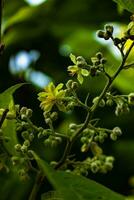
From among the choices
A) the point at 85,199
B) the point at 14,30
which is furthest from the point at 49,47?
the point at 85,199

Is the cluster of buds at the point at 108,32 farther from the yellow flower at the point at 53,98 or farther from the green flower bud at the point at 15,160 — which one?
the green flower bud at the point at 15,160

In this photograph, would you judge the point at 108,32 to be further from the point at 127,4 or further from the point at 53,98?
the point at 53,98

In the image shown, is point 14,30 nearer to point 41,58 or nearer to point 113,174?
point 41,58

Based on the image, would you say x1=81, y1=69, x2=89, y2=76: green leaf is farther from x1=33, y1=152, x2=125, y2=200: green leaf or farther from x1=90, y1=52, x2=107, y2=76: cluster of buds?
x1=33, y1=152, x2=125, y2=200: green leaf

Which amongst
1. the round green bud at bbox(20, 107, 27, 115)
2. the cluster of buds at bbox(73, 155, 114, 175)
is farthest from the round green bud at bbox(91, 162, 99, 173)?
the round green bud at bbox(20, 107, 27, 115)

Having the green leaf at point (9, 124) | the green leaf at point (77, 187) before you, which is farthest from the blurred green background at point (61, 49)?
the green leaf at point (77, 187)

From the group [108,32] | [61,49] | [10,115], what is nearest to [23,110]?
[10,115]
